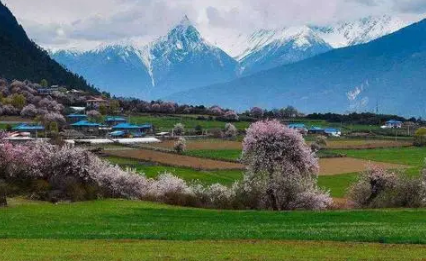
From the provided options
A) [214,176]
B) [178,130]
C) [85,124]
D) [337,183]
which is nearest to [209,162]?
[214,176]

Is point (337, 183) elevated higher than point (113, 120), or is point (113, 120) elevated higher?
point (113, 120)

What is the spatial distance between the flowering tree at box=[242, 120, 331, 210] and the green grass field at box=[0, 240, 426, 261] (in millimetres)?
28994

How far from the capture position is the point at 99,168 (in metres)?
62.7

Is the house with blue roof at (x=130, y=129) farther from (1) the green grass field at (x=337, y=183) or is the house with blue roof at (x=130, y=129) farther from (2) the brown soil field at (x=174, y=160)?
(1) the green grass field at (x=337, y=183)

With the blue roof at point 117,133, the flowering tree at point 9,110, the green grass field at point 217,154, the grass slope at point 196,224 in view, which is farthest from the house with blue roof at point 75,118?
the grass slope at point 196,224

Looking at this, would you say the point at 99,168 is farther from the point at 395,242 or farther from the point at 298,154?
the point at 395,242

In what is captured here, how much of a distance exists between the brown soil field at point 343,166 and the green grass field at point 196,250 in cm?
6748

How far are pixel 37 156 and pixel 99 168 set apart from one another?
582 centimetres

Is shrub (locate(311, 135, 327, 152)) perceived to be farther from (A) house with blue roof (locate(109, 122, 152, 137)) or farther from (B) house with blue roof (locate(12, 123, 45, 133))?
(B) house with blue roof (locate(12, 123, 45, 133))

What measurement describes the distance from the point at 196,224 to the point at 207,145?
3669 inches

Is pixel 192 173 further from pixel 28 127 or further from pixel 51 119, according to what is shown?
pixel 51 119

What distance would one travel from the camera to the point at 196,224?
3897cm

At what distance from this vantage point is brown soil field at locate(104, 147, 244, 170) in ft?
323

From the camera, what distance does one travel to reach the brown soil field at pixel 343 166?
9734 cm
